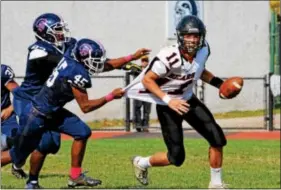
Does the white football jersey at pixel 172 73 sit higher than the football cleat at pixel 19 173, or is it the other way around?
the white football jersey at pixel 172 73

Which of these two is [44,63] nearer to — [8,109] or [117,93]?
[8,109]

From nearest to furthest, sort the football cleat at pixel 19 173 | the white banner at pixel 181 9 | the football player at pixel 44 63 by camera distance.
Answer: the football player at pixel 44 63 → the football cleat at pixel 19 173 → the white banner at pixel 181 9

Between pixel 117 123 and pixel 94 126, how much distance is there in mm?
731

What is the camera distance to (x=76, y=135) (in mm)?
9312

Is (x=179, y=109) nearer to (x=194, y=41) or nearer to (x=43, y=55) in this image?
(x=194, y=41)

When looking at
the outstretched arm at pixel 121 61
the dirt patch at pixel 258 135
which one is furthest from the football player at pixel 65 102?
the dirt patch at pixel 258 135

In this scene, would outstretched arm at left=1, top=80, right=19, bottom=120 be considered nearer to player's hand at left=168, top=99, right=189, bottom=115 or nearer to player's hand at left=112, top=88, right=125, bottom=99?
player's hand at left=112, top=88, right=125, bottom=99

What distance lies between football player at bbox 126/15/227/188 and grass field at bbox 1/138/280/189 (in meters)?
0.64

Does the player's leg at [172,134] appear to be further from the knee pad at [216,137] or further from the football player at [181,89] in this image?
the knee pad at [216,137]

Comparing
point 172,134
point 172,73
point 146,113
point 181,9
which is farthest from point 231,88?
point 181,9

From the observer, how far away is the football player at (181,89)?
888cm

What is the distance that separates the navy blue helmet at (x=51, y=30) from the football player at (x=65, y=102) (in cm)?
66

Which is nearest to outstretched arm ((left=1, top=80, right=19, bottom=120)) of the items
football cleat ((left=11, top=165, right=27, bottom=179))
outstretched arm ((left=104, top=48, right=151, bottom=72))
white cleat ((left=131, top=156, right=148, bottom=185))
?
football cleat ((left=11, top=165, right=27, bottom=179))

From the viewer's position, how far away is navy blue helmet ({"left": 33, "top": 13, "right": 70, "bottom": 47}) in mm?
9750
